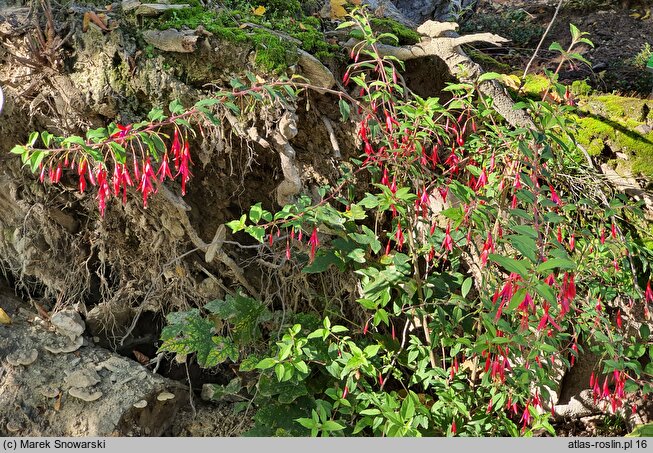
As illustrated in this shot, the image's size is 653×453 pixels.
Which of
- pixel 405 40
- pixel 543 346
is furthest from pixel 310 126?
pixel 543 346

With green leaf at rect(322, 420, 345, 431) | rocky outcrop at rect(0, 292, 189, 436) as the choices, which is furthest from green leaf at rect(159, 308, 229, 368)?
green leaf at rect(322, 420, 345, 431)

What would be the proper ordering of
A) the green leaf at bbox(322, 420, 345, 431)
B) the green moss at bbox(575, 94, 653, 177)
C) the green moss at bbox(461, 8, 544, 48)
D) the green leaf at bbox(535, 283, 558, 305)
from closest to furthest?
the green leaf at bbox(535, 283, 558, 305), the green leaf at bbox(322, 420, 345, 431), the green moss at bbox(575, 94, 653, 177), the green moss at bbox(461, 8, 544, 48)

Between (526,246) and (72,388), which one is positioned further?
(72,388)

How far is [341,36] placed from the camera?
259 centimetres

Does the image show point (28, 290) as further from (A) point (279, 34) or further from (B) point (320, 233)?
(A) point (279, 34)

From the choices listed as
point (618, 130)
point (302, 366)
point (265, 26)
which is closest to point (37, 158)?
point (302, 366)

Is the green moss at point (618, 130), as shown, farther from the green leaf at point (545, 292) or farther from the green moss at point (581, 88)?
the green leaf at point (545, 292)

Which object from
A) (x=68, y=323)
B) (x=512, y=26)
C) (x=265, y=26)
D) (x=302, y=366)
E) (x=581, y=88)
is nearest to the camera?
(x=302, y=366)

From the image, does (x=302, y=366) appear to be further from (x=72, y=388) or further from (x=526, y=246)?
(x=72, y=388)

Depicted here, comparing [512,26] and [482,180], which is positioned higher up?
[512,26]

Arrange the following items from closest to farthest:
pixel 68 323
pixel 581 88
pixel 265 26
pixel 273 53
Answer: pixel 273 53 < pixel 265 26 < pixel 581 88 < pixel 68 323

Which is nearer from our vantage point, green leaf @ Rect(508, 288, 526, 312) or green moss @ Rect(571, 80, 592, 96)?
green leaf @ Rect(508, 288, 526, 312)

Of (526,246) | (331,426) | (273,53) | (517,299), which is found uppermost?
(273,53)

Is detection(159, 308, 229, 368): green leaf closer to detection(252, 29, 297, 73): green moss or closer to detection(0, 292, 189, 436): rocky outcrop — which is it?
detection(0, 292, 189, 436): rocky outcrop
